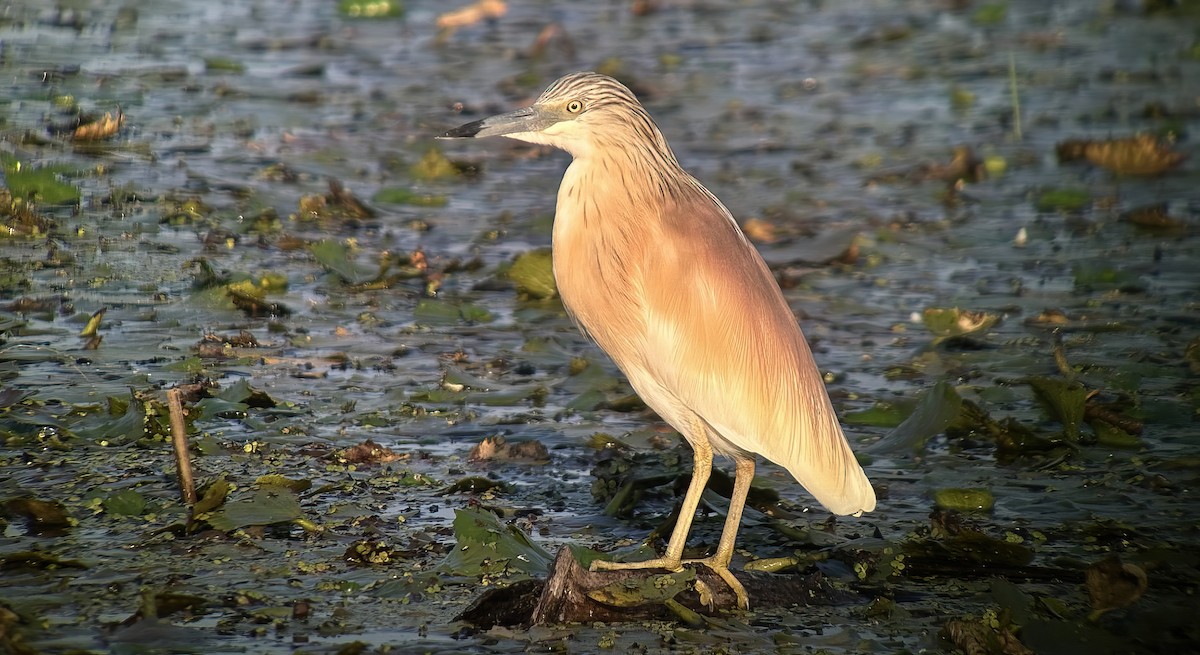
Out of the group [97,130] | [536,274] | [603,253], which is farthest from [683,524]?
[97,130]

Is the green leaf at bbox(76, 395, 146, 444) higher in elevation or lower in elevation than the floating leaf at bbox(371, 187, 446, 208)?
lower

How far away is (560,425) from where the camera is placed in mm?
5867

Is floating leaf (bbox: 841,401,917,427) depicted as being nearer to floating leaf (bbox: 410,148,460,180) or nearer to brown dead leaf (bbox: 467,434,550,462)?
brown dead leaf (bbox: 467,434,550,462)

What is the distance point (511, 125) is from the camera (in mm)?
4586

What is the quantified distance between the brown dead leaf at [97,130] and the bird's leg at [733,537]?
5.40 metres

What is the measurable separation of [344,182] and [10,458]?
394 centimetres

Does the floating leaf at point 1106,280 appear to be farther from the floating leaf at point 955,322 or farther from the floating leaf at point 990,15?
the floating leaf at point 990,15

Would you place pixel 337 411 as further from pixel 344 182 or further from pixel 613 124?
pixel 344 182

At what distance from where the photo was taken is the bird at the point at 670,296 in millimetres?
4543

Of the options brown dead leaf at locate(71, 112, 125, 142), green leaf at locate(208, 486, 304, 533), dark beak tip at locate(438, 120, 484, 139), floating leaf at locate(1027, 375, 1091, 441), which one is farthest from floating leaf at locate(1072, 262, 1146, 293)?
brown dead leaf at locate(71, 112, 125, 142)

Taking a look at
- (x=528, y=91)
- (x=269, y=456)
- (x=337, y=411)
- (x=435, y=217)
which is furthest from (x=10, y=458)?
(x=528, y=91)

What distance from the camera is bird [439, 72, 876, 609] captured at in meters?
4.54

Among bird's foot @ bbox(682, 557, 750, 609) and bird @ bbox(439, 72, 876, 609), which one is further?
bird @ bbox(439, 72, 876, 609)

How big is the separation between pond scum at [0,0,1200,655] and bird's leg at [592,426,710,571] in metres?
0.12
